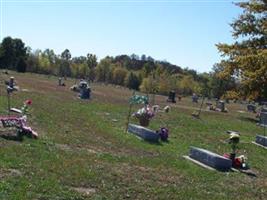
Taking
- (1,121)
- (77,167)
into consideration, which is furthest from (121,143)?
(77,167)

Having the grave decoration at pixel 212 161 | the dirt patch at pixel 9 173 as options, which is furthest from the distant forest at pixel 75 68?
the dirt patch at pixel 9 173

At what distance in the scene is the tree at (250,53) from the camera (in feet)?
49.1

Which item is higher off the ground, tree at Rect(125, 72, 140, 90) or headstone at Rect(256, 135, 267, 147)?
headstone at Rect(256, 135, 267, 147)

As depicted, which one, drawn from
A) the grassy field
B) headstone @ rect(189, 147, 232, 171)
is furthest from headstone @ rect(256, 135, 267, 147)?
headstone @ rect(189, 147, 232, 171)

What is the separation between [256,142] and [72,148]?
1311 centimetres

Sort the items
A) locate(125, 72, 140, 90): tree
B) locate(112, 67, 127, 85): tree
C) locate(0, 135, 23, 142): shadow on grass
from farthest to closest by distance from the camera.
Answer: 1. locate(112, 67, 127, 85): tree
2. locate(125, 72, 140, 90): tree
3. locate(0, 135, 23, 142): shadow on grass

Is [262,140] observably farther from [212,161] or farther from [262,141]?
[212,161]

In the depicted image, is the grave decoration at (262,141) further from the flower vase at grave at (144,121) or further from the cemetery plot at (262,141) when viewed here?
the flower vase at grave at (144,121)

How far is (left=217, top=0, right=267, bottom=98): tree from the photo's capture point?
14969mm

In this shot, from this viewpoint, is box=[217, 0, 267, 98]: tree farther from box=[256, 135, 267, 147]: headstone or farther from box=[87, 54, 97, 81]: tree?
box=[87, 54, 97, 81]: tree

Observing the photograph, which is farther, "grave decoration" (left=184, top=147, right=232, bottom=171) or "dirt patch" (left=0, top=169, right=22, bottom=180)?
"grave decoration" (left=184, top=147, right=232, bottom=171)

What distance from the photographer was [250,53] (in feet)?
53.5

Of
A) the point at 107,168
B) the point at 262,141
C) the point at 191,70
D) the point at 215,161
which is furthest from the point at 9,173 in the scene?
the point at 191,70

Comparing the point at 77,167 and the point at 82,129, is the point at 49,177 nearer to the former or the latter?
the point at 77,167
